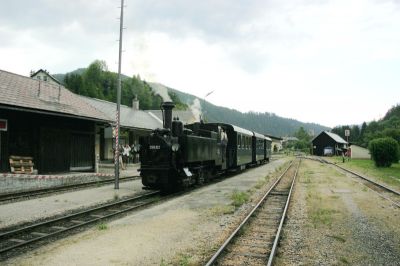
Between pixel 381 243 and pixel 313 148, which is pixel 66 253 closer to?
pixel 381 243

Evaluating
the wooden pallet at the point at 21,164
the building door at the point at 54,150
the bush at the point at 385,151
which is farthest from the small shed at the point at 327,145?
the wooden pallet at the point at 21,164

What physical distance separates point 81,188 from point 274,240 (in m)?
11.0

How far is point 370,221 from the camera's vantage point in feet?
32.9

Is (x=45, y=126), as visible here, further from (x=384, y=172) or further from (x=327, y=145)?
(x=327, y=145)

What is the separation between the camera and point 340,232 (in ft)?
28.6

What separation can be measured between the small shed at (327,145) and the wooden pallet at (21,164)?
76.4 m

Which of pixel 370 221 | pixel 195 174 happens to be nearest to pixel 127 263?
pixel 370 221

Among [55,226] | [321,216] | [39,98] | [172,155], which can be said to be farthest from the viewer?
[39,98]

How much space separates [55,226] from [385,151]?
2933 centimetres

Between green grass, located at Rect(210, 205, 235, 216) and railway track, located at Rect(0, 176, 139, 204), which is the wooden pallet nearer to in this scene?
railway track, located at Rect(0, 176, 139, 204)

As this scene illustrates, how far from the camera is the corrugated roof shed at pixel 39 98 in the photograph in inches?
669

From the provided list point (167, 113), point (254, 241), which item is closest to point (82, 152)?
point (167, 113)

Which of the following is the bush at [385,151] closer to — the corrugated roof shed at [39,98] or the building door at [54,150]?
the corrugated roof shed at [39,98]

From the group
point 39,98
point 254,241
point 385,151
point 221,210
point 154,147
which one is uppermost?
point 39,98
